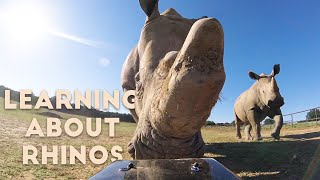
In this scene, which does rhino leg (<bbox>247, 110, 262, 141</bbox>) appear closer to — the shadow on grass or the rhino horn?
the shadow on grass

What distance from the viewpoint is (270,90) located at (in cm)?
1173

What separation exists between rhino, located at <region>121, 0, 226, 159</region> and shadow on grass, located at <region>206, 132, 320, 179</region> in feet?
9.78

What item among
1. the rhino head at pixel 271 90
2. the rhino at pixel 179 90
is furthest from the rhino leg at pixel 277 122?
the rhino at pixel 179 90


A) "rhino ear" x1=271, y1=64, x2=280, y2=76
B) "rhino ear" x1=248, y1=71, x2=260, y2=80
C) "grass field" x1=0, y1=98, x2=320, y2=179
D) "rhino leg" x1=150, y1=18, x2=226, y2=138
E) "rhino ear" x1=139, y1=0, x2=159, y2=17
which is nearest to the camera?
"rhino leg" x1=150, y1=18, x2=226, y2=138

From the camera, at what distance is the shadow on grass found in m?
7.51

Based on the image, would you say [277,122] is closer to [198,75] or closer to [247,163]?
[247,163]

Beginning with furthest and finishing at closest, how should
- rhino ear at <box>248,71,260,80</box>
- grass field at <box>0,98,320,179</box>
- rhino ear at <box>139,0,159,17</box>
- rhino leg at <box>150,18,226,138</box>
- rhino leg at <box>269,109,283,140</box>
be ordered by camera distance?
rhino ear at <box>248,71,260,80</box> < rhino leg at <box>269,109,283,140</box> < grass field at <box>0,98,320,179</box> < rhino ear at <box>139,0,159,17</box> < rhino leg at <box>150,18,226,138</box>

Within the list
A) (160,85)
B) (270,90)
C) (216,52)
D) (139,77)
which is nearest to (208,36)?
(216,52)

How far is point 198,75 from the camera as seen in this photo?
3.72 meters

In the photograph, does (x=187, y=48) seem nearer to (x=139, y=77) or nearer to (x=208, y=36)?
(x=208, y=36)

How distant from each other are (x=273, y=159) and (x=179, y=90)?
5725 mm

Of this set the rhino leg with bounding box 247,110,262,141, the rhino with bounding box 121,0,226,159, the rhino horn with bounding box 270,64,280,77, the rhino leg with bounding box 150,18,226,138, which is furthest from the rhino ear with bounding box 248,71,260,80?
the rhino leg with bounding box 150,18,226,138

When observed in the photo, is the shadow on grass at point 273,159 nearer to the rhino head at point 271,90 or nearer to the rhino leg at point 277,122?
the rhino head at point 271,90

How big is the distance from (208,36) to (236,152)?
22.4 feet
